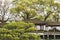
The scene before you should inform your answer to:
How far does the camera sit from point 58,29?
22.7 m

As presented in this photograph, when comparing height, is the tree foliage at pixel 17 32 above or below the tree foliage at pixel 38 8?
below

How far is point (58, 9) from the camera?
2386cm

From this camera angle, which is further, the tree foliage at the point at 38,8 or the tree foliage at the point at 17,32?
the tree foliage at the point at 38,8

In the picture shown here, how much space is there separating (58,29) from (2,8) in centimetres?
695

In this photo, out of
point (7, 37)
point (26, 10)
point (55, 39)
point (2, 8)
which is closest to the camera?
point (7, 37)

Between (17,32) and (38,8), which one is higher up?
(38,8)

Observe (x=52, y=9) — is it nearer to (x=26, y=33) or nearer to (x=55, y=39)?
(x=55, y=39)

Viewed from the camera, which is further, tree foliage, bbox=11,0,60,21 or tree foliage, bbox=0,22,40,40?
tree foliage, bbox=11,0,60,21

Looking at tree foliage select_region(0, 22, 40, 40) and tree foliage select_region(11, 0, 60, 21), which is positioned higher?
tree foliage select_region(11, 0, 60, 21)

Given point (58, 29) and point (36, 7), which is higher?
point (36, 7)

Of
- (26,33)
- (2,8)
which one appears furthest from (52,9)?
(26,33)

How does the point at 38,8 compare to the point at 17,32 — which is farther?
the point at 38,8

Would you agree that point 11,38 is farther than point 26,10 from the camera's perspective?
No

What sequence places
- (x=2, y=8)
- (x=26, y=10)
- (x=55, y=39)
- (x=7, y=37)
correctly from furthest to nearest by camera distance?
1. (x=2, y=8)
2. (x=26, y=10)
3. (x=55, y=39)
4. (x=7, y=37)
